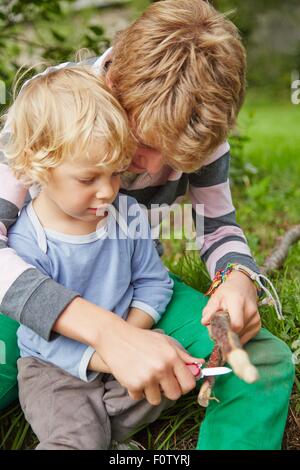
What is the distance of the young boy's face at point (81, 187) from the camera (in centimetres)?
156

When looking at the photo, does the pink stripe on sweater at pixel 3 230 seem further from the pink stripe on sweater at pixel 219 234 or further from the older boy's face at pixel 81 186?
the pink stripe on sweater at pixel 219 234

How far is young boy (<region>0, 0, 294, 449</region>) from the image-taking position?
1.44 meters

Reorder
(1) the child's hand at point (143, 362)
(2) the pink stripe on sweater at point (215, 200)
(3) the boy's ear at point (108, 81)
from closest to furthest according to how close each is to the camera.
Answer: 1. (1) the child's hand at point (143, 362)
2. (3) the boy's ear at point (108, 81)
3. (2) the pink stripe on sweater at point (215, 200)

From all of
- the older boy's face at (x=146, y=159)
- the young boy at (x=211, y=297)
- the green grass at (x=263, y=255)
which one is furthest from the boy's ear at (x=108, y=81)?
the green grass at (x=263, y=255)

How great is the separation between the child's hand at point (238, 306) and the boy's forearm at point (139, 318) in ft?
0.74

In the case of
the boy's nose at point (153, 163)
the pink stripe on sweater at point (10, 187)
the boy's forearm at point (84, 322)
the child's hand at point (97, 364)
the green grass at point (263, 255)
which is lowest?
the green grass at point (263, 255)

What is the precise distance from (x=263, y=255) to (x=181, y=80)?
148 cm

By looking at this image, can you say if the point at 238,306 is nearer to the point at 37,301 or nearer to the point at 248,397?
the point at 248,397

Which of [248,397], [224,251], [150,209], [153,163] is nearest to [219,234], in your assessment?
[224,251]

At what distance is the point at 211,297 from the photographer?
1.60 metres

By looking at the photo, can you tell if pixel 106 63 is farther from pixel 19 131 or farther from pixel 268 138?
pixel 268 138

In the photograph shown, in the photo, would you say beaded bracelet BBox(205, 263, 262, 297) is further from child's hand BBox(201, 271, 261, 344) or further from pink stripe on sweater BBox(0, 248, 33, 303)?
pink stripe on sweater BBox(0, 248, 33, 303)

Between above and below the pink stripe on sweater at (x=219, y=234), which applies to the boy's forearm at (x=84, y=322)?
above
